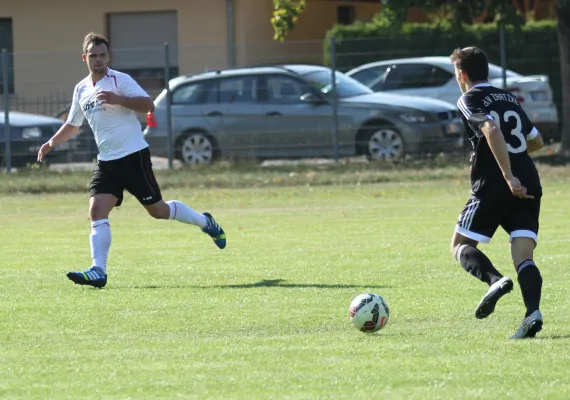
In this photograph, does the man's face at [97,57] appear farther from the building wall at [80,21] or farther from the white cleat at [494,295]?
the building wall at [80,21]

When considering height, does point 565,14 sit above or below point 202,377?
above

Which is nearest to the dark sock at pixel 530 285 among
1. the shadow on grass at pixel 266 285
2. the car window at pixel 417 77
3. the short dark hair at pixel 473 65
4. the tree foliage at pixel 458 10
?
the short dark hair at pixel 473 65

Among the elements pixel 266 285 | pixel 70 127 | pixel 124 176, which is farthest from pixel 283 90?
pixel 266 285

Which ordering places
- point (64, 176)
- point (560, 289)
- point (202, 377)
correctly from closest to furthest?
1. point (202, 377)
2. point (560, 289)
3. point (64, 176)

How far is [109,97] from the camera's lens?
33.7 feet

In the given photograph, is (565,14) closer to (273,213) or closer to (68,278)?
(273,213)

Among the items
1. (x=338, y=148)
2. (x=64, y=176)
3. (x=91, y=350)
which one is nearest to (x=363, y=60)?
(x=338, y=148)

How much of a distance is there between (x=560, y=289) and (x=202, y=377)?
12.7 feet

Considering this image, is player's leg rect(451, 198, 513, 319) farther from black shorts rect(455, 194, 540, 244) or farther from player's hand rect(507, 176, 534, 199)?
player's hand rect(507, 176, 534, 199)

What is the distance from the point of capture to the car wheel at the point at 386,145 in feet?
73.3

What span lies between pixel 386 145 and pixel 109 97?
12546 mm

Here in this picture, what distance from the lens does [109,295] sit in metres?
9.62

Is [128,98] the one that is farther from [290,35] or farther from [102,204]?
[290,35]

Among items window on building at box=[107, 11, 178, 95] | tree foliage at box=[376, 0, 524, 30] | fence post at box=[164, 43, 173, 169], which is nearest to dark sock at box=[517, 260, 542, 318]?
tree foliage at box=[376, 0, 524, 30]
